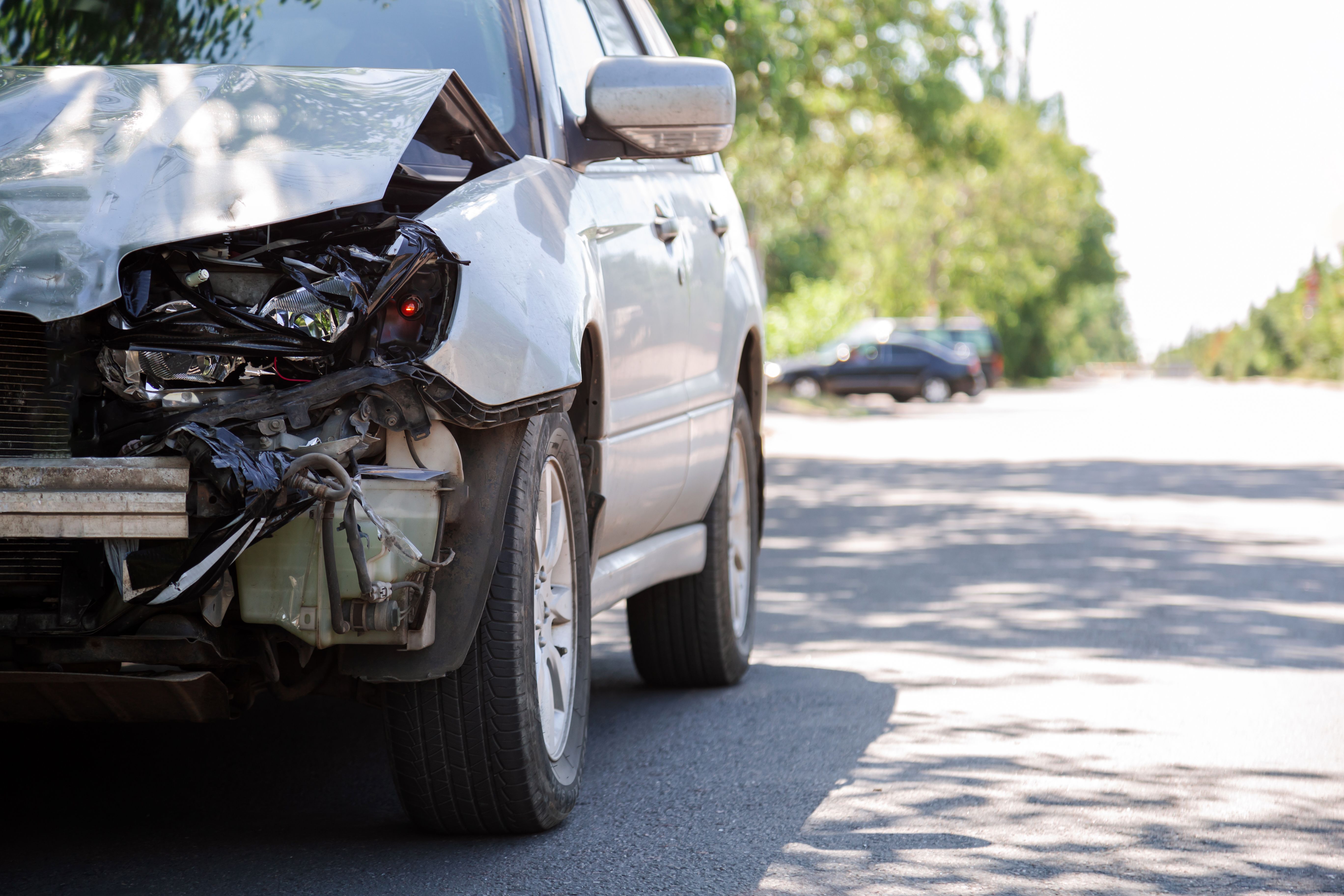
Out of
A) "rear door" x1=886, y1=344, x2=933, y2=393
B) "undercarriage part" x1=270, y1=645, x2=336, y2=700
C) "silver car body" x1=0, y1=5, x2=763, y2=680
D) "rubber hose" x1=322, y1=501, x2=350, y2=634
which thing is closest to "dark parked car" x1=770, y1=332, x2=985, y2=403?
"rear door" x1=886, y1=344, x2=933, y2=393

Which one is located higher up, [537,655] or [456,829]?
[537,655]

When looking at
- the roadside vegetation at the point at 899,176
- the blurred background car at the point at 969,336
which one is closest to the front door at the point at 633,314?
the roadside vegetation at the point at 899,176

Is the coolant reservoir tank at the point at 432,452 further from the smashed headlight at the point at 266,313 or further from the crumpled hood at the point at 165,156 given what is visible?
the crumpled hood at the point at 165,156

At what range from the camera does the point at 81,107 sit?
3438 mm

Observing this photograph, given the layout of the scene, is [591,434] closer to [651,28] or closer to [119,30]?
[119,30]

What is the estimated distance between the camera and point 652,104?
13.4ft

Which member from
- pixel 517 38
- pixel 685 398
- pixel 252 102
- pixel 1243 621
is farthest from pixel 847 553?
pixel 252 102

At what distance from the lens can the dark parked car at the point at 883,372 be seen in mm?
38906

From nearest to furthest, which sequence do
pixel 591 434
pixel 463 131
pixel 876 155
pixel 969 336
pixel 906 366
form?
pixel 463 131
pixel 591 434
pixel 876 155
pixel 906 366
pixel 969 336

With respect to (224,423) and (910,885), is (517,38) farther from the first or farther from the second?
(910,885)

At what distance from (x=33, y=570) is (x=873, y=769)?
2.37 m

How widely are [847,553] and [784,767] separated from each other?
558cm

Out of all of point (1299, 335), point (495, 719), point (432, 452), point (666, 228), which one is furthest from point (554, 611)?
point (1299, 335)

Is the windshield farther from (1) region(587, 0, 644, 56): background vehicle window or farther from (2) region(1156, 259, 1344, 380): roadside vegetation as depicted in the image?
(2) region(1156, 259, 1344, 380): roadside vegetation
